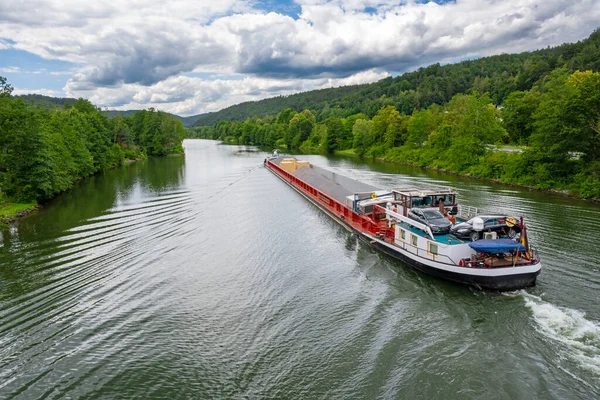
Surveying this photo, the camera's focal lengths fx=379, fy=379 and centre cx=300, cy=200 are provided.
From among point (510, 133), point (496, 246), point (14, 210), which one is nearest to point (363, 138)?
point (510, 133)

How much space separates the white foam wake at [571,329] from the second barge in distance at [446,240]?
5.75 feet

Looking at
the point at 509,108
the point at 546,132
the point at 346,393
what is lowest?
the point at 346,393

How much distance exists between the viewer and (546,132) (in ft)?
147

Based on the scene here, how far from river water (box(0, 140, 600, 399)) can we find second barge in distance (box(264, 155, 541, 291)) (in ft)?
2.65

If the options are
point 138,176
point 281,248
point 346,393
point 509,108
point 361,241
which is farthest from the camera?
point 509,108

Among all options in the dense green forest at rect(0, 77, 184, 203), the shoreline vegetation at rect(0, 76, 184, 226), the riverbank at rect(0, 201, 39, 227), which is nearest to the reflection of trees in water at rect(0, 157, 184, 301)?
the riverbank at rect(0, 201, 39, 227)

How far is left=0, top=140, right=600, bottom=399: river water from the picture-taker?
41.2ft

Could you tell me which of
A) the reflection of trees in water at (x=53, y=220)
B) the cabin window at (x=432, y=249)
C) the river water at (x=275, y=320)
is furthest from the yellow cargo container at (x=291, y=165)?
the cabin window at (x=432, y=249)

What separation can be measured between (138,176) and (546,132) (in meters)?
61.0

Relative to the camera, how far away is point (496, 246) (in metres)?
18.0

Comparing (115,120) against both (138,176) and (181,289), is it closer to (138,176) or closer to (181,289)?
(138,176)

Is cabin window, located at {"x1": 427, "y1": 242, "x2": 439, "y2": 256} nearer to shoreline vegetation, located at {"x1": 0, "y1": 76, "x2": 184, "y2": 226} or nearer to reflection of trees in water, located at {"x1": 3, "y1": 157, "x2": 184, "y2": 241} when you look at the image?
reflection of trees in water, located at {"x1": 3, "y1": 157, "x2": 184, "y2": 241}

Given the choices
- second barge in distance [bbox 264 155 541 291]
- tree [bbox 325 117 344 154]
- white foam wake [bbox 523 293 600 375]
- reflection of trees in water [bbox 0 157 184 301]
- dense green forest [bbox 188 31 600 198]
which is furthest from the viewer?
tree [bbox 325 117 344 154]

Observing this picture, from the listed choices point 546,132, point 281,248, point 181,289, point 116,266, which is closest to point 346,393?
point 181,289
